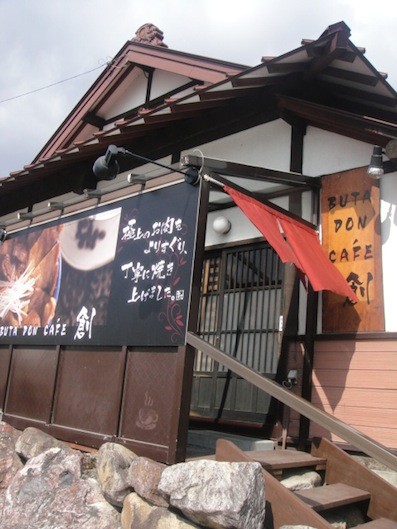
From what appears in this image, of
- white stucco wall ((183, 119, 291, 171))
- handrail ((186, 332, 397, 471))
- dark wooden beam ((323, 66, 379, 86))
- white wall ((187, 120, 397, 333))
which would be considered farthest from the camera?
white stucco wall ((183, 119, 291, 171))

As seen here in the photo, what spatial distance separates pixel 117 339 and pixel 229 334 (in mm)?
1933

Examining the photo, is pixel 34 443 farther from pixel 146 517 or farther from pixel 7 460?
pixel 146 517

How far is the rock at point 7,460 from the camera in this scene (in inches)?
227

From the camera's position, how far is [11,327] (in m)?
7.20

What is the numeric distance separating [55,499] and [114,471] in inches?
29.1

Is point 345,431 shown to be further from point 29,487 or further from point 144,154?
point 144,154

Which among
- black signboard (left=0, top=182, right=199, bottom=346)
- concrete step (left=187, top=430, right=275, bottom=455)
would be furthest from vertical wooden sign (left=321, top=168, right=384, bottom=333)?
black signboard (left=0, top=182, right=199, bottom=346)

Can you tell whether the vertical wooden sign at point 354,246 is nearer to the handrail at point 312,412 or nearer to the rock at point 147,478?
the handrail at point 312,412

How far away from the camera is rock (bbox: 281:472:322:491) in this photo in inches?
180

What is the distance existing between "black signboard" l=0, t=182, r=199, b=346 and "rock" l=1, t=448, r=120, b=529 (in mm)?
1235

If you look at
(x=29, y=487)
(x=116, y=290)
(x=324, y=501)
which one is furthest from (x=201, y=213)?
(x=29, y=487)

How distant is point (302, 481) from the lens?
4.69m

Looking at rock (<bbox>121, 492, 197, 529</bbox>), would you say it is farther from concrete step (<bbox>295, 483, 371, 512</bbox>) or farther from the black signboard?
the black signboard

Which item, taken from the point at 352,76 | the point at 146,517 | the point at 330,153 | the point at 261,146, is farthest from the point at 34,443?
the point at 352,76
